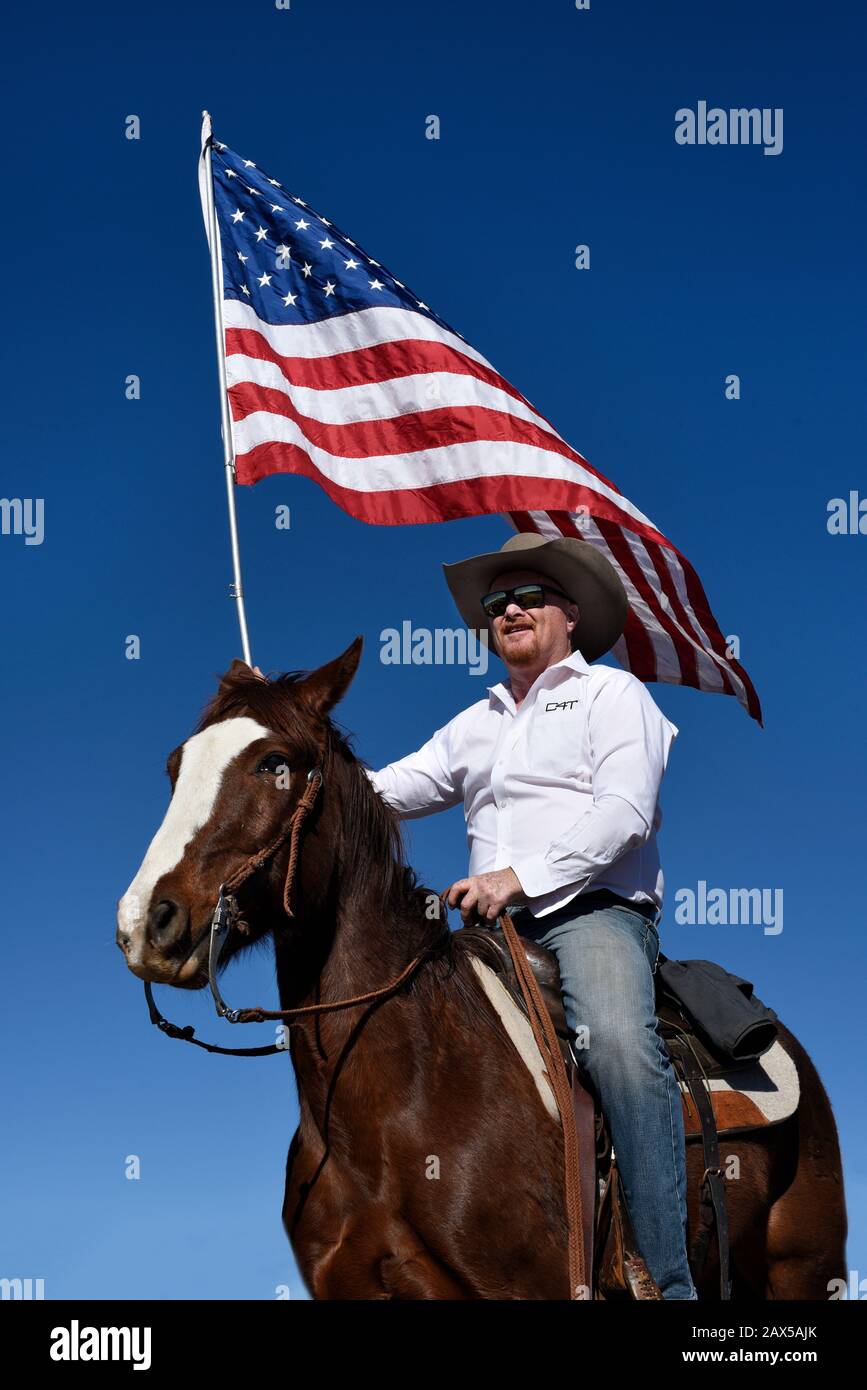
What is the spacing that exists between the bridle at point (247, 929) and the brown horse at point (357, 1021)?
4 cm

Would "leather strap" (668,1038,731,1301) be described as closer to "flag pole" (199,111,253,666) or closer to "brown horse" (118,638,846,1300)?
"brown horse" (118,638,846,1300)

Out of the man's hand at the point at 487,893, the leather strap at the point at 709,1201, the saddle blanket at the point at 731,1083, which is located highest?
the man's hand at the point at 487,893

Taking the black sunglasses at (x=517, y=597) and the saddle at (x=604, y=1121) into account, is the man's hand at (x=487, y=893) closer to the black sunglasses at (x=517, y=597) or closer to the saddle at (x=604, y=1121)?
the saddle at (x=604, y=1121)

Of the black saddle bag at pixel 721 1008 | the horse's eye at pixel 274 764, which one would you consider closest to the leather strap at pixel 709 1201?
the black saddle bag at pixel 721 1008

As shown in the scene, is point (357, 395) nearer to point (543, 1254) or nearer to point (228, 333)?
point (228, 333)

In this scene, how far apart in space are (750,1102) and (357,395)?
530cm

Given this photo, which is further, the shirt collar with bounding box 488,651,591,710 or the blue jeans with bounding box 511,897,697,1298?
the shirt collar with bounding box 488,651,591,710

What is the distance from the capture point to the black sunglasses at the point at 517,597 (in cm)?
750

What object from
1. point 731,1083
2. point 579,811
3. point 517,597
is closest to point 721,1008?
point 731,1083

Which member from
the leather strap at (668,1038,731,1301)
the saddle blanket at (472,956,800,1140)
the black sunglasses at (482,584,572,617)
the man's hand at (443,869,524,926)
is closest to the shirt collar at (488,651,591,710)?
the black sunglasses at (482,584,572,617)

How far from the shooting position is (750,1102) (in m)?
6.96

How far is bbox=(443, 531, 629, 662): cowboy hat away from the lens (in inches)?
299

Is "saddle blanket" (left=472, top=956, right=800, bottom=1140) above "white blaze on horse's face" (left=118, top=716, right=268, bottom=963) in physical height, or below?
below
